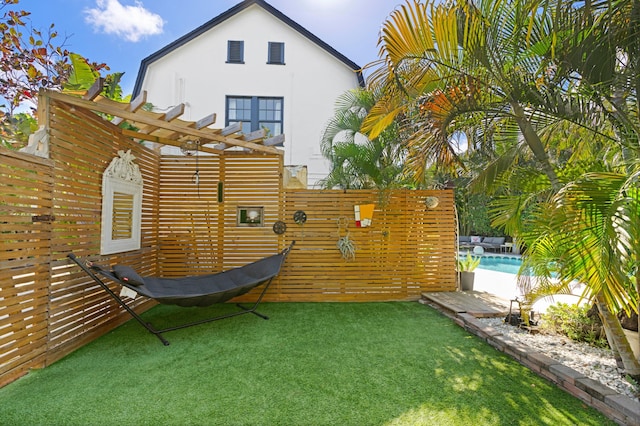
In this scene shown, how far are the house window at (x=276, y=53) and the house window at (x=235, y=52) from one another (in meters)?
0.86

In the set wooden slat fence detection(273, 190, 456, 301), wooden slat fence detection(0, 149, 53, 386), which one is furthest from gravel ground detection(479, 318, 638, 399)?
wooden slat fence detection(0, 149, 53, 386)

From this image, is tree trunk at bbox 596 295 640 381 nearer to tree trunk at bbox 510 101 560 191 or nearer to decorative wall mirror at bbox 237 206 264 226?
tree trunk at bbox 510 101 560 191

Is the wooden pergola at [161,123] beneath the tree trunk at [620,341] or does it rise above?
above

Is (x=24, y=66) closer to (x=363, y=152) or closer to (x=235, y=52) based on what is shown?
(x=363, y=152)

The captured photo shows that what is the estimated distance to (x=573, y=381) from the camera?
8.55ft

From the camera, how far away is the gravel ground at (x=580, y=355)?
260cm

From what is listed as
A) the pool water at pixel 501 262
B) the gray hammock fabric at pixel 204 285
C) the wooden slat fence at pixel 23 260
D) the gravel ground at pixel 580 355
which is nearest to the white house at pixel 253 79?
the gray hammock fabric at pixel 204 285

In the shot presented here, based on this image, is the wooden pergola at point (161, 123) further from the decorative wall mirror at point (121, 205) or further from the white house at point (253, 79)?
the white house at point (253, 79)

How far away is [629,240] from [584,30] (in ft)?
5.01

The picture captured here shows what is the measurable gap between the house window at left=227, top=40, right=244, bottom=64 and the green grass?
820cm

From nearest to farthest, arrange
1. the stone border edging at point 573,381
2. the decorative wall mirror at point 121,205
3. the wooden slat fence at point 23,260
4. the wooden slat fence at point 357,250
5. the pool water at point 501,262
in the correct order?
1. the stone border edging at point 573,381
2. the wooden slat fence at point 23,260
3. the decorative wall mirror at point 121,205
4. the wooden slat fence at point 357,250
5. the pool water at point 501,262

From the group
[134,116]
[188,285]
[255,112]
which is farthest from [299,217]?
[255,112]

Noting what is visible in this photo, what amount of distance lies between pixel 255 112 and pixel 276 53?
6.68 feet

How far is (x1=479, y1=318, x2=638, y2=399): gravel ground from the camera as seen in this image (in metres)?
2.60
